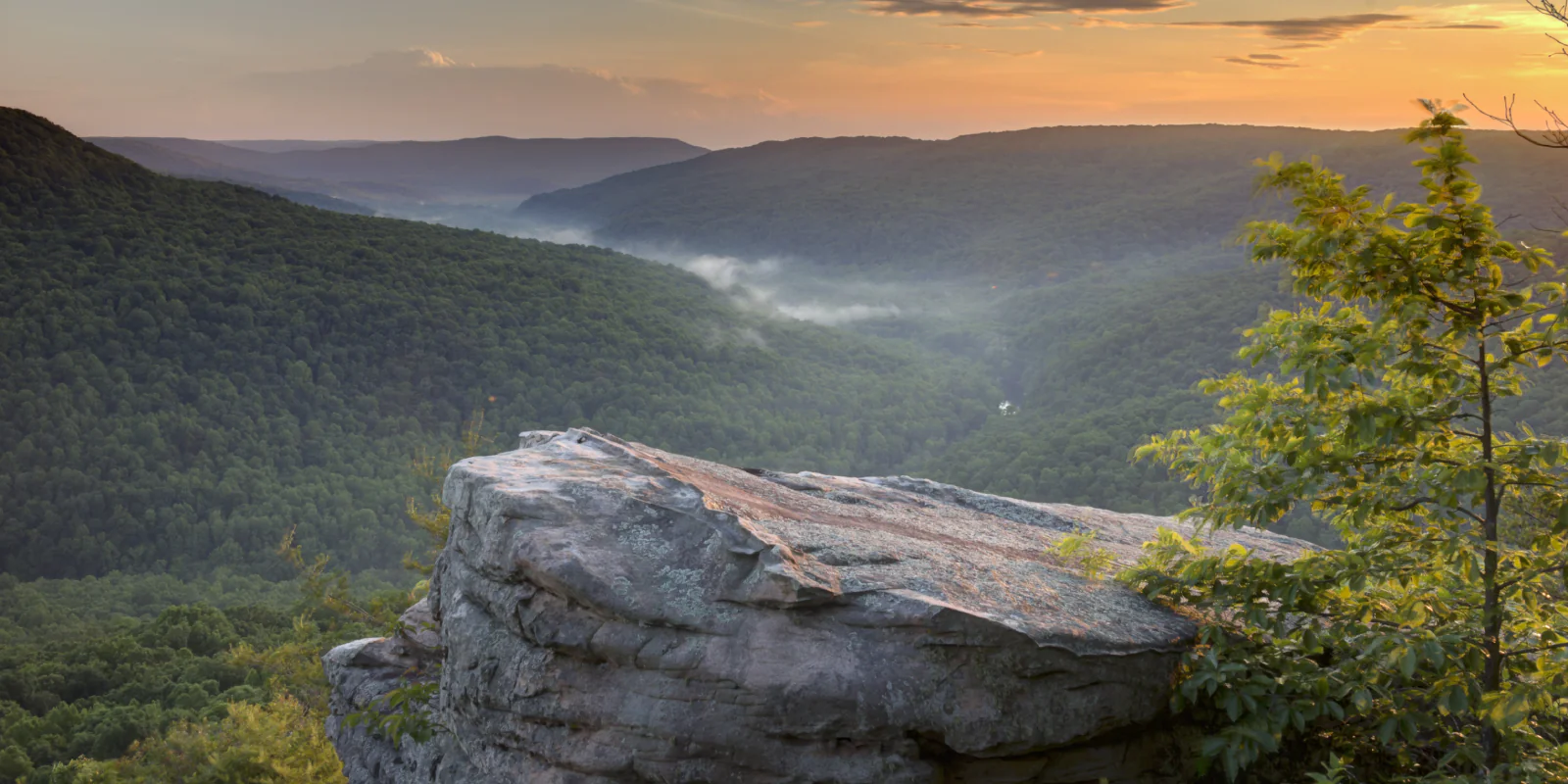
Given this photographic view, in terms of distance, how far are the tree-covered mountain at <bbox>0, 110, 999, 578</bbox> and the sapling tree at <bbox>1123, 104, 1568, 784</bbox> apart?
210 ft

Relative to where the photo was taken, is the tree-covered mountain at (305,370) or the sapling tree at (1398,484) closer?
the sapling tree at (1398,484)

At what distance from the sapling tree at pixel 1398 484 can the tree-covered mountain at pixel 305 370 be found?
64.1 meters

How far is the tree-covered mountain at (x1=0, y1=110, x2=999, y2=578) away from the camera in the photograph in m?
80.4

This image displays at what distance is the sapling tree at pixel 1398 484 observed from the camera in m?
5.87

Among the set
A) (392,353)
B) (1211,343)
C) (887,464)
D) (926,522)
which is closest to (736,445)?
(887,464)

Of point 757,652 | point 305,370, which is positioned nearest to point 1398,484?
point 757,652

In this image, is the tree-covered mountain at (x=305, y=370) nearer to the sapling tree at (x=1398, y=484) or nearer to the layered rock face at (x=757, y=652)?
the layered rock face at (x=757, y=652)

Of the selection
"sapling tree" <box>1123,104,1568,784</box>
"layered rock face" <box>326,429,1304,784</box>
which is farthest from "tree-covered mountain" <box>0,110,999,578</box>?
"sapling tree" <box>1123,104,1568,784</box>

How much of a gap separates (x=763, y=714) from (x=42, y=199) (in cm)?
13752

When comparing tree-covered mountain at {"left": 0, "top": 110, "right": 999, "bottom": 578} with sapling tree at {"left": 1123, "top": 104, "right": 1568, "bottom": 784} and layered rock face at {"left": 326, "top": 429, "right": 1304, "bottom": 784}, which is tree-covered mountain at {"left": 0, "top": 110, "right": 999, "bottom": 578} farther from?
sapling tree at {"left": 1123, "top": 104, "right": 1568, "bottom": 784}

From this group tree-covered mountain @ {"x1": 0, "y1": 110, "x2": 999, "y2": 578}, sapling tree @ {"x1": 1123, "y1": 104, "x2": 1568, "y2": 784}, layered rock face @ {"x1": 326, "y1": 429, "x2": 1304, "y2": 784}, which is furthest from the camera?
tree-covered mountain @ {"x1": 0, "y1": 110, "x2": 999, "y2": 578}

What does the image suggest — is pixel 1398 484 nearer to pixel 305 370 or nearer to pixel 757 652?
pixel 757 652

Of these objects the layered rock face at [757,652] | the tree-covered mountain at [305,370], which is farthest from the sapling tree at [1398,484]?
the tree-covered mountain at [305,370]

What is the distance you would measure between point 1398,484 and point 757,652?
424 centimetres
